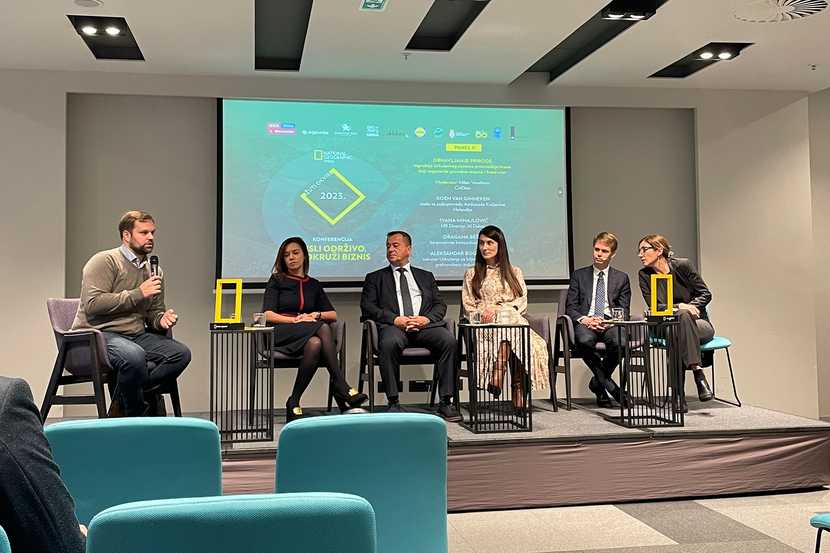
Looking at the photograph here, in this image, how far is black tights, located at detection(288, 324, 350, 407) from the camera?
452cm

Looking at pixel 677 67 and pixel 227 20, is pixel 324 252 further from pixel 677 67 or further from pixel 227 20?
pixel 677 67

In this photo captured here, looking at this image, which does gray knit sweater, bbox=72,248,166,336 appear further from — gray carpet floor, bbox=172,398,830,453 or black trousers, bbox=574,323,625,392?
black trousers, bbox=574,323,625,392

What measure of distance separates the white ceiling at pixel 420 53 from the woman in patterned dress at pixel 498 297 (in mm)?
1333

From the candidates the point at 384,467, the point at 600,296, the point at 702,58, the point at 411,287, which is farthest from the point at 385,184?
the point at 384,467

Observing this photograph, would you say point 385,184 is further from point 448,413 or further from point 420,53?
point 448,413

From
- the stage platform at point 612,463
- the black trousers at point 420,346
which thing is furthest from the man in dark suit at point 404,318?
the stage platform at point 612,463

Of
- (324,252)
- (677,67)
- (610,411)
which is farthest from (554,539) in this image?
(677,67)

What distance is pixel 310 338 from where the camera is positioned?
4.56 metres

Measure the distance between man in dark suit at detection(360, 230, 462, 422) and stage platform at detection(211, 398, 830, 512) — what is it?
15.4 inches

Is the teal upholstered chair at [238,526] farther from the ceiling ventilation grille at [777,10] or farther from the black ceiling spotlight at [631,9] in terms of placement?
the ceiling ventilation grille at [777,10]

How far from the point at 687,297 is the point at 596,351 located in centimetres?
72

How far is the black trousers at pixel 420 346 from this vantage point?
4.57 metres

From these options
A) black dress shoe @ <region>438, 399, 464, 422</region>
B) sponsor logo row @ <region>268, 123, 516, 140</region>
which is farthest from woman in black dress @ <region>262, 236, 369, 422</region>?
sponsor logo row @ <region>268, 123, 516, 140</region>

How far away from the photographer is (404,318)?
4.79 meters
